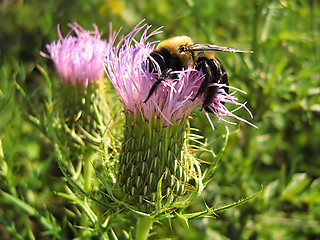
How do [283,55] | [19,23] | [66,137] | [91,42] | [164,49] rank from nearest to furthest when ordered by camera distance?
[164,49] < [66,137] < [91,42] < [283,55] < [19,23]

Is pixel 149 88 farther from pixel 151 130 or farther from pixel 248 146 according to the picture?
pixel 248 146

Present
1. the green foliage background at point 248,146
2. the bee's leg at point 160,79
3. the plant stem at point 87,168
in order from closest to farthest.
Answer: the bee's leg at point 160,79
the plant stem at point 87,168
the green foliage background at point 248,146

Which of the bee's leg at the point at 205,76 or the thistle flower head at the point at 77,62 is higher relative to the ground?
the thistle flower head at the point at 77,62

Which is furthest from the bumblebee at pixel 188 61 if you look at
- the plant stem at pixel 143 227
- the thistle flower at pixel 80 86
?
the thistle flower at pixel 80 86

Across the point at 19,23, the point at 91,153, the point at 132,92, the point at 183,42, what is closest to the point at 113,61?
the point at 132,92

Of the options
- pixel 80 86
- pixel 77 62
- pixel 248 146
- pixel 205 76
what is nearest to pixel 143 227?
pixel 205 76

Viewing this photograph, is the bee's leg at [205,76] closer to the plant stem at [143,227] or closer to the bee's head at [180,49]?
the bee's head at [180,49]

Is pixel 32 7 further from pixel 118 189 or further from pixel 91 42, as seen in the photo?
pixel 118 189
